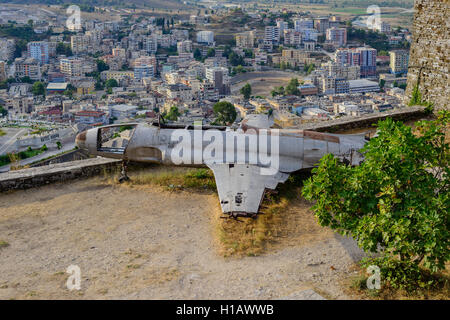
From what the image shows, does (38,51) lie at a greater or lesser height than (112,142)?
lesser

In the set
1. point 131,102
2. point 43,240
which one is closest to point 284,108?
point 131,102

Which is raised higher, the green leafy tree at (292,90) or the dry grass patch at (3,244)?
the dry grass patch at (3,244)

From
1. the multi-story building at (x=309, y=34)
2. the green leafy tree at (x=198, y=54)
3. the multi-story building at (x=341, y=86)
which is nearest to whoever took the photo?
the multi-story building at (x=341, y=86)

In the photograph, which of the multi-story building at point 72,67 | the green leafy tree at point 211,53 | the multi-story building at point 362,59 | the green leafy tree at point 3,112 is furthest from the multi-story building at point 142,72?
the multi-story building at point 362,59

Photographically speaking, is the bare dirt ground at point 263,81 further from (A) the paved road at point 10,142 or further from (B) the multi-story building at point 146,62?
(A) the paved road at point 10,142

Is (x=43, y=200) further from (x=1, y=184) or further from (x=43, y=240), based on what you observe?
(x=43, y=240)

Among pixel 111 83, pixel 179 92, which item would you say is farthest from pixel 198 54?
pixel 179 92

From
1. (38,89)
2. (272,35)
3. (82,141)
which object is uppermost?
(272,35)

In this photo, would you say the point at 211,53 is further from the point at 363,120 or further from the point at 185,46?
the point at 363,120

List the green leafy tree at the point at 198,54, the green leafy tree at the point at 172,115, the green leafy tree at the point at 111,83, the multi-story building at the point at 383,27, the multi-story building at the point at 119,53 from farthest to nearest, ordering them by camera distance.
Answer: the multi-story building at the point at 383,27
the green leafy tree at the point at 198,54
the multi-story building at the point at 119,53
the green leafy tree at the point at 111,83
the green leafy tree at the point at 172,115
